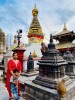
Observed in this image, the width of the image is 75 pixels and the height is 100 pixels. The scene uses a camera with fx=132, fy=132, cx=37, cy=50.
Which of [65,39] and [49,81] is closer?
[49,81]

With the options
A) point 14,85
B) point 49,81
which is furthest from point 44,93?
point 14,85

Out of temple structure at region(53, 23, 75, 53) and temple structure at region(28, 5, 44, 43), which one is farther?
temple structure at region(28, 5, 44, 43)

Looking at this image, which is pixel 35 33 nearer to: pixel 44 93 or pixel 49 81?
pixel 49 81

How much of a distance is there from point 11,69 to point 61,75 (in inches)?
94.7

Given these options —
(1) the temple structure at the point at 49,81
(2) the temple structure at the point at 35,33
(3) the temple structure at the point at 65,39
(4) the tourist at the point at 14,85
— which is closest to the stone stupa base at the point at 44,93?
(1) the temple structure at the point at 49,81

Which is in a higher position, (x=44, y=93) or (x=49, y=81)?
(x=49, y=81)

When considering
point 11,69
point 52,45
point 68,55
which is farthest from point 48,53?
point 68,55

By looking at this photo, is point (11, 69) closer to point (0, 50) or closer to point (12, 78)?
point (12, 78)

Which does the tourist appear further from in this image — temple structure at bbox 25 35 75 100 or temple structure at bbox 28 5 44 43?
temple structure at bbox 28 5 44 43

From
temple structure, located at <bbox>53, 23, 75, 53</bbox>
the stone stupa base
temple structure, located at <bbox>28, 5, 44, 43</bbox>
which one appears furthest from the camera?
temple structure, located at <bbox>28, 5, 44, 43</bbox>

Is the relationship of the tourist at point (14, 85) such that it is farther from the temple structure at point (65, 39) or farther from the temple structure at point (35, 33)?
the temple structure at point (35, 33)

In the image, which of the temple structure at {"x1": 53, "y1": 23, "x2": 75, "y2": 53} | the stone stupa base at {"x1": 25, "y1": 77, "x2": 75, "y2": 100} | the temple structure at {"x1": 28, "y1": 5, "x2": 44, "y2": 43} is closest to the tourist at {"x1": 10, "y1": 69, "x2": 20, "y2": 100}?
the stone stupa base at {"x1": 25, "y1": 77, "x2": 75, "y2": 100}

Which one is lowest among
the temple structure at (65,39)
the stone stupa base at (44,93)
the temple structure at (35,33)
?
the stone stupa base at (44,93)

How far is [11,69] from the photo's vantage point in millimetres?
5074
